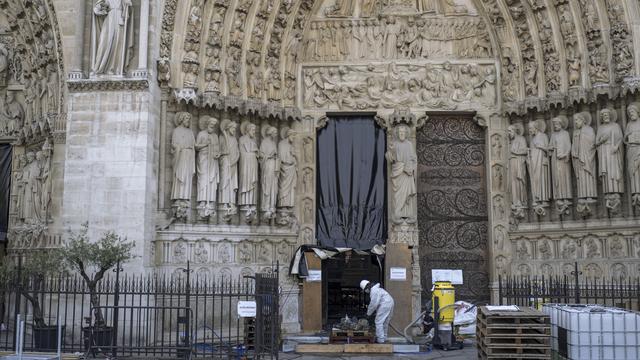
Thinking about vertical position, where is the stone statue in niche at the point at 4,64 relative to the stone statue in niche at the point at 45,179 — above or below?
above

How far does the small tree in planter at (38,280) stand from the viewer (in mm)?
11234

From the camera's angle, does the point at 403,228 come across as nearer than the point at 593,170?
No

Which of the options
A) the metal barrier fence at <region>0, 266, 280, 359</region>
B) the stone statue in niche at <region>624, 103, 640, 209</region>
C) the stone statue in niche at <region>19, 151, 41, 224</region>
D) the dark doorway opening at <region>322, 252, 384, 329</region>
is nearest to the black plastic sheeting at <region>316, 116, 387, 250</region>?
the dark doorway opening at <region>322, 252, 384, 329</region>

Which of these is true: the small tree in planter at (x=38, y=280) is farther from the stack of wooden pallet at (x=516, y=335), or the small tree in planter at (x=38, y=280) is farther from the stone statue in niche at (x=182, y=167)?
the stack of wooden pallet at (x=516, y=335)

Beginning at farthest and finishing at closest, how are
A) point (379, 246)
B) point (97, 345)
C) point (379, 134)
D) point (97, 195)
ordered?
point (379, 134)
point (379, 246)
point (97, 195)
point (97, 345)

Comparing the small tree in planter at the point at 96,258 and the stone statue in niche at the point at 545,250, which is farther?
the stone statue in niche at the point at 545,250

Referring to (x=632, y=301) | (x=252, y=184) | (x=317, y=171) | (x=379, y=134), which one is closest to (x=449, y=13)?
(x=379, y=134)

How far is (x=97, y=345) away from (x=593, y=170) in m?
10.0

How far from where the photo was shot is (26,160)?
49.6ft

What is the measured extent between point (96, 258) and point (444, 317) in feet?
20.7

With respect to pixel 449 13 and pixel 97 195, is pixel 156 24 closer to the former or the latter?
pixel 97 195

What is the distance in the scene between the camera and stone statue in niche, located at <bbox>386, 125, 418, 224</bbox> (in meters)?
15.5

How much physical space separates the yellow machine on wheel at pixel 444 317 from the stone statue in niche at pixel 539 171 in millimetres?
3159

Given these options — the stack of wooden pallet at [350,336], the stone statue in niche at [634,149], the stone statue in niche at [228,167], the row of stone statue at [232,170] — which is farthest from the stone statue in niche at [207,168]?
the stone statue in niche at [634,149]
